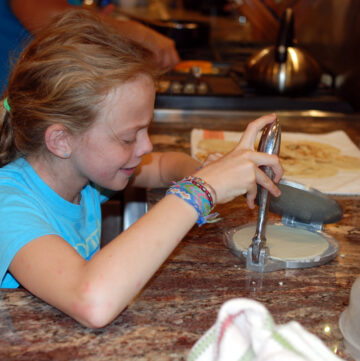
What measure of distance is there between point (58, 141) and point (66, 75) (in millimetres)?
143

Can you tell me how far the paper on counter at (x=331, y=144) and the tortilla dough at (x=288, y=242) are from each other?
1.05 feet

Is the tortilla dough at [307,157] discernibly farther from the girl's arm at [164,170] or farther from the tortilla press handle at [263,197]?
the tortilla press handle at [263,197]

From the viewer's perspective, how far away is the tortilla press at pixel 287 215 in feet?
3.11

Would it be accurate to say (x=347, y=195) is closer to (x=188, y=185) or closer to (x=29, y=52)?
(x=188, y=185)

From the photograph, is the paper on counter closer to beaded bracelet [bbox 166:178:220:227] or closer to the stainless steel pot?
the stainless steel pot

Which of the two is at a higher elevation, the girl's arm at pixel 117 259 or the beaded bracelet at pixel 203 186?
the beaded bracelet at pixel 203 186

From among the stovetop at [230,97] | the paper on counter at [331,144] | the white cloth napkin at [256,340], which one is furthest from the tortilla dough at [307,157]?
the white cloth napkin at [256,340]

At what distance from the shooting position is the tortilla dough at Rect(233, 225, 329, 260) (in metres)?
1.00

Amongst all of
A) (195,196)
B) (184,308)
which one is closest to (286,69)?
(195,196)

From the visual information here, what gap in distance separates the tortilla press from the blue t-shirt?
13.6 inches

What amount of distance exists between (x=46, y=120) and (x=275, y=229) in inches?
20.2

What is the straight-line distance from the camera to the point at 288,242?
1049 millimetres

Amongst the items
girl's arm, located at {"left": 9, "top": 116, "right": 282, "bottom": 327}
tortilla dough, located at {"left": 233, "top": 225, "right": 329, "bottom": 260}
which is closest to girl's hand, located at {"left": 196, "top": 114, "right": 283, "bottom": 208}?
girl's arm, located at {"left": 9, "top": 116, "right": 282, "bottom": 327}

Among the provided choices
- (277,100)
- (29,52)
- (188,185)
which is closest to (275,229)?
(188,185)
